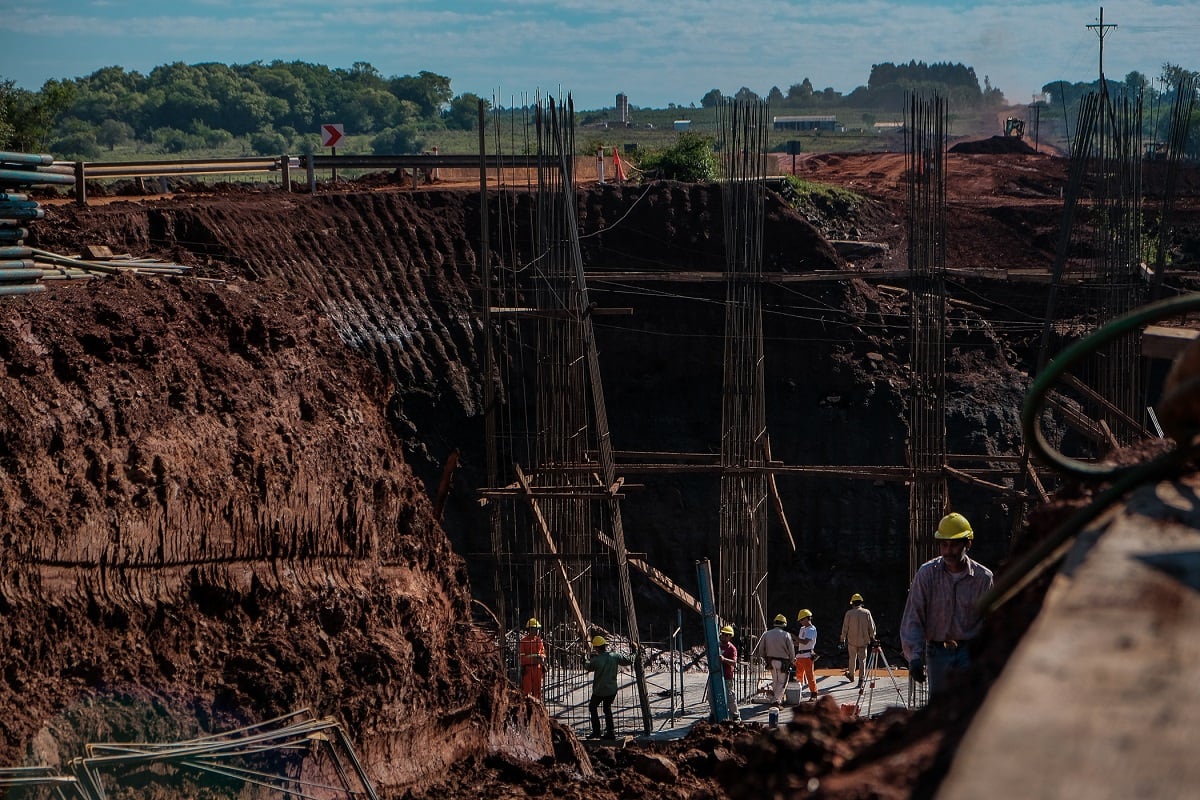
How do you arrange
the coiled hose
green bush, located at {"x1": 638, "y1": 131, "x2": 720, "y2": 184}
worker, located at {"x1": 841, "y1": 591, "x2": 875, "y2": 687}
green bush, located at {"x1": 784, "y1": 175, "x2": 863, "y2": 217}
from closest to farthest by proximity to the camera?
the coiled hose, worker, located at {"x1": 841, "y1": 591, "x2": 875, "y2": 687}, green bush, located at {"x1": 784, "y1": 175, "x2": 863, "y2": 217}, green bush, located at {"x1": 638, "y1": 131, "x2": 720, "y2": 184}

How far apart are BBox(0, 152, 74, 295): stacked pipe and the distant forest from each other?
6747 cm

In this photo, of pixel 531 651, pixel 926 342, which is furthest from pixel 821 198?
pixel 531 651

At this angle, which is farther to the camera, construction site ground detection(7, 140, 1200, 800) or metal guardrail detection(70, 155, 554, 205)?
metal guardrail detection(70, 155, 554, 205)

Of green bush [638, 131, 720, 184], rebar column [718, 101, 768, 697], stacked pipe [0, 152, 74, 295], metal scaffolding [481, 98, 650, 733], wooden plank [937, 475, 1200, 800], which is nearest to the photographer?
wooden plank [937, 475, 1200, 800]

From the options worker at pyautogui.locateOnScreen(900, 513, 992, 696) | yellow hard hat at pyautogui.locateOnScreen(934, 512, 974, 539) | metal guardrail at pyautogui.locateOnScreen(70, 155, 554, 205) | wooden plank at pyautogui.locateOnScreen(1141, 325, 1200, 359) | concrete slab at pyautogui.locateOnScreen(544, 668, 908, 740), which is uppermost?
metal guardrail at pyautogui.locateOnScreen(70, 155, 554, 205)

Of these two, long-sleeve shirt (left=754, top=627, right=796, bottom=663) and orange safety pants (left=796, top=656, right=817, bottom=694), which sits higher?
long-sleeve shirt (left=754, top=627, right=796, bottom=663)

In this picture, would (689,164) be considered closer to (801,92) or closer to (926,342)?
(926,342)

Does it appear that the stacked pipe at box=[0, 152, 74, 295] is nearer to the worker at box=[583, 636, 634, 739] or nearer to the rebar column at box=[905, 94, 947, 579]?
the worker at box=[583, 636, 634, 739]

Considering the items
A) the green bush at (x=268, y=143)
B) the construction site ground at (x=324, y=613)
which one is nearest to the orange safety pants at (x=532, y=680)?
the construction site ground at (x=324, y=613)

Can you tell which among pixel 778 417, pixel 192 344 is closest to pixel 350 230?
pixel 778 417

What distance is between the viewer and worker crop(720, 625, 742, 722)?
1608cm

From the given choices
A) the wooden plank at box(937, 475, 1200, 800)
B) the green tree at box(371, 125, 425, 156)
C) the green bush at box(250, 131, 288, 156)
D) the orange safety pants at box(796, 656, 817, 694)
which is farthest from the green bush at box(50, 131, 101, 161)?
the wooden plank at box(937, 475, 1200, 800)

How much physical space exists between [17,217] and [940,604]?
8273mm

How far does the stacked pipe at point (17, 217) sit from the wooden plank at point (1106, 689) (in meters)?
9.52
